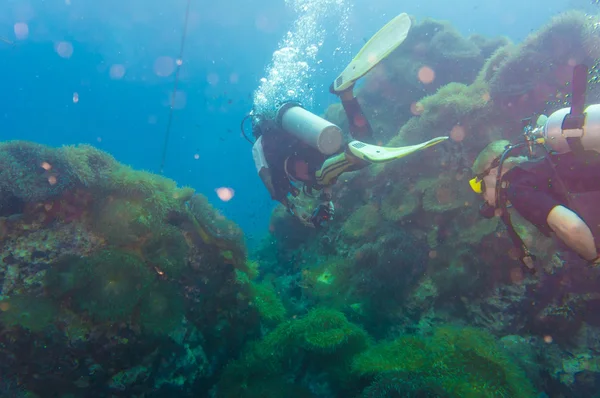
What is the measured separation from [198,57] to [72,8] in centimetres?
1957

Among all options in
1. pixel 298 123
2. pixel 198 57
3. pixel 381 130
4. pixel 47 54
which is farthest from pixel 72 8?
pixel 298 123

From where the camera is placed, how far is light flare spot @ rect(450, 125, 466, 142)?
748 cm

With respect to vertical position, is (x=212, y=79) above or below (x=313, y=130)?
above

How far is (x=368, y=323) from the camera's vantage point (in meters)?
5.90

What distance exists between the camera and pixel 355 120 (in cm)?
581

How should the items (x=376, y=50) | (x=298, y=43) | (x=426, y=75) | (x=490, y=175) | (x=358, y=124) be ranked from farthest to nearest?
1. (x=298, y=43)
2. (x=426, y=75)
3. (x=358, y=124)
4. (x=376, y=50)
5. (x=490, y=175)

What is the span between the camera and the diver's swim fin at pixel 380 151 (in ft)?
14.0

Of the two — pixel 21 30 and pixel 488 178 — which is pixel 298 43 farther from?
pixel 488 178

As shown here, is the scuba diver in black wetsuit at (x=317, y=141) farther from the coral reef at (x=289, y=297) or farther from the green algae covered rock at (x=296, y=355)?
the green algae covered rock at (x=296, y=355)

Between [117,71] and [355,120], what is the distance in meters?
59.9

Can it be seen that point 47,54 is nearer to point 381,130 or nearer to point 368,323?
point 381,130

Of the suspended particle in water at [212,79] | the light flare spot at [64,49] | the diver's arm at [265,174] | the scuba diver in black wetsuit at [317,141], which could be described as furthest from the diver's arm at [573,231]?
the suspended particle in water at [212,79]

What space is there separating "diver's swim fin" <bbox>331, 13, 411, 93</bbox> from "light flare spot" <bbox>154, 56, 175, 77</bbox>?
57.1m

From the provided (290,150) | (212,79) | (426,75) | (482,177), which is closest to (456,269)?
(482,177)
